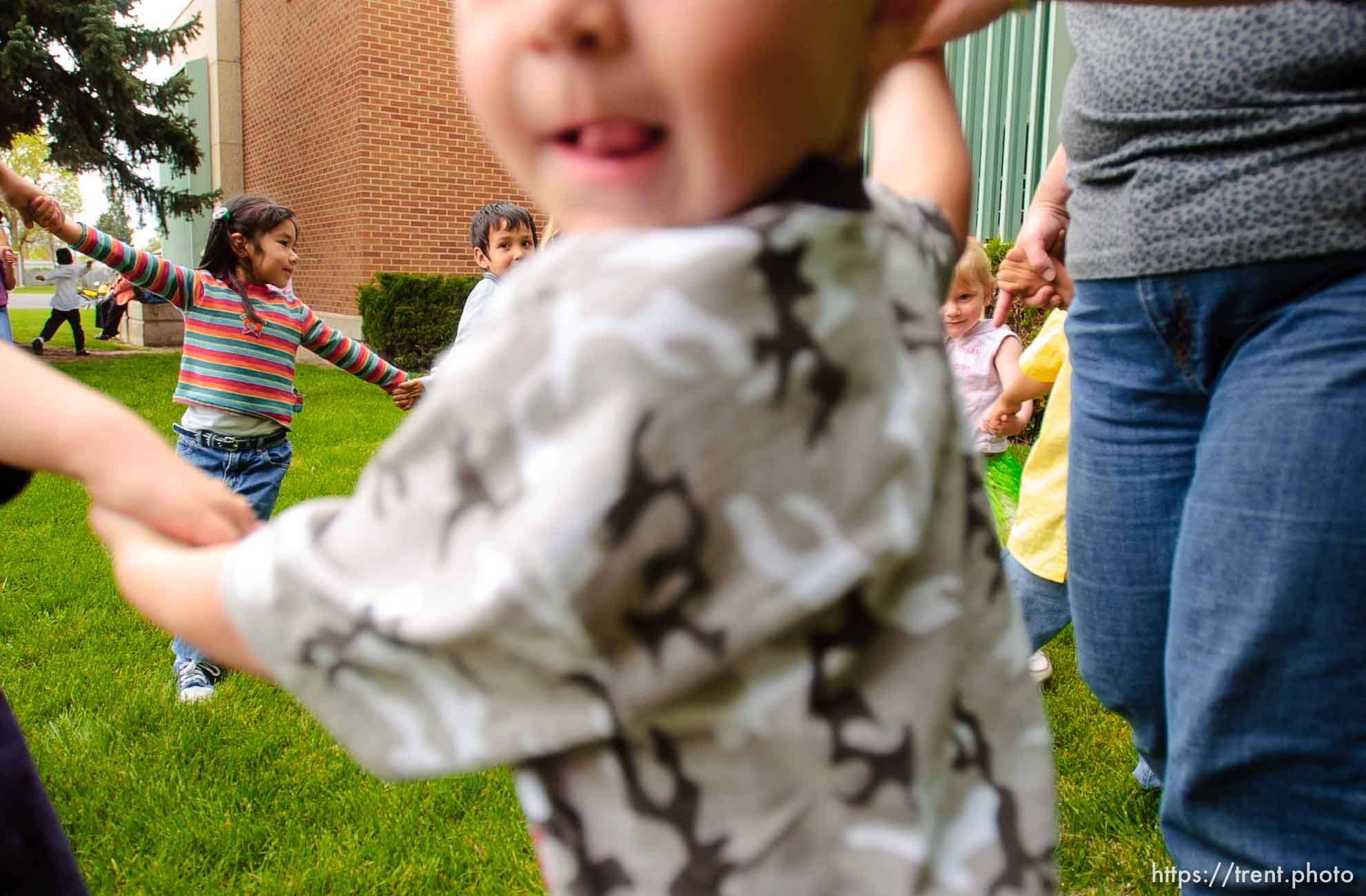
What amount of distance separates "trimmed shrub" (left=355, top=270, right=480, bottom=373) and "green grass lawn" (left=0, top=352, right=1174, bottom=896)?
356 inches

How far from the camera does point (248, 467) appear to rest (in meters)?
3.89

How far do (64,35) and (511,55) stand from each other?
15767mm

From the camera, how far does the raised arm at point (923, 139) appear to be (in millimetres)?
1013

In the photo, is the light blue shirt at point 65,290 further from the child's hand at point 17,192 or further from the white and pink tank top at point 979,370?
the white and pink tank top at point 979,370

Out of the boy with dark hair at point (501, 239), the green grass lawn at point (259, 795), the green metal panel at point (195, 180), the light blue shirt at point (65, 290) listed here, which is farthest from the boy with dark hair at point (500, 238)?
the light blue shirt at point (65, 290)

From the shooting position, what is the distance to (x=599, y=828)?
26.7 inches

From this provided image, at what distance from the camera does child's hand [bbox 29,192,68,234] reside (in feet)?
8.94

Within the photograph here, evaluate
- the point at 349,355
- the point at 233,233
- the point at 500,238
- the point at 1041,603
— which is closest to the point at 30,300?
the point at 500,238

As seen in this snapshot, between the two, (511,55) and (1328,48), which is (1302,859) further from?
(511,55)

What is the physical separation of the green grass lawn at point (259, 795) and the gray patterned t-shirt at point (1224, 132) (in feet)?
5.26

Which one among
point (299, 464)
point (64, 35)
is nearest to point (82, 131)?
point (64, 35)

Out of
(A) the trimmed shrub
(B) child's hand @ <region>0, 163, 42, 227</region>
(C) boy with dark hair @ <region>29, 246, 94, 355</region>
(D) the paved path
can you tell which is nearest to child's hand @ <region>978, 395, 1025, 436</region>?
(B) child's hand @ <region>0, 163, 42, 227</region>

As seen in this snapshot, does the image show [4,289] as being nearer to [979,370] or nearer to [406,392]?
[406,392]

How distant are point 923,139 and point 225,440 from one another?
11.2 ft
